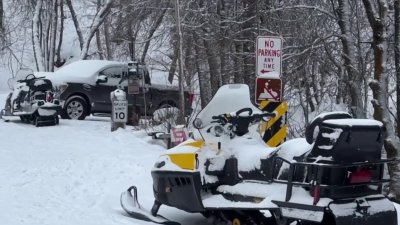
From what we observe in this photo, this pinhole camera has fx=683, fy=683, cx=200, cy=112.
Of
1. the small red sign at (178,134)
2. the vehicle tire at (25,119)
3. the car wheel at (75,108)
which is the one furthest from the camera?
the car wheel at (75,108)

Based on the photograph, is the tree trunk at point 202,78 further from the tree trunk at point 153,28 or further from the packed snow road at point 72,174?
the packed snow road at point 72,174

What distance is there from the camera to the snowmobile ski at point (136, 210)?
23.7 feet

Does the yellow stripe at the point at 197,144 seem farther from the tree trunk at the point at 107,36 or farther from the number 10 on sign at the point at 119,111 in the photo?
the tree trunk at the point at 107,36

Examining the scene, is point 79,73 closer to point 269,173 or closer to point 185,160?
point 185,160

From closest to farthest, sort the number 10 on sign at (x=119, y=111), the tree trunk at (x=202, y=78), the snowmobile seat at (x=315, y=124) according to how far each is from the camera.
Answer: the snowmobile seat at (x=315, y=124) < the number 10 on sign at (x=119, y=111) < the tree trunk at (x=202, y=78)

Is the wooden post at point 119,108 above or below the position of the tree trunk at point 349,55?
below

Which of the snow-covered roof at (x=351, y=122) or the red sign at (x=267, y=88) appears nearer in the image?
the snow-covered roof at (x=351, y=122)

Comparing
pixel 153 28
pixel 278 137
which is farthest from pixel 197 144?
pixel 153 28

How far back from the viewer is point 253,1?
55.6 feet

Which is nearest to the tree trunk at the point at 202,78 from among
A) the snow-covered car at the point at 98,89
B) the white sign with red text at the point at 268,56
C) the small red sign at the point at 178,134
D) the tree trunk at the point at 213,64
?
the snow-covered car at the point at 98,89

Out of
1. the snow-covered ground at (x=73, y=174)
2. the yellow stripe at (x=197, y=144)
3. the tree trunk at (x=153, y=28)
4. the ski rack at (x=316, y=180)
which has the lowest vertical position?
the snow-covered ground at (x=73, y=174)

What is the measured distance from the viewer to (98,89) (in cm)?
1961

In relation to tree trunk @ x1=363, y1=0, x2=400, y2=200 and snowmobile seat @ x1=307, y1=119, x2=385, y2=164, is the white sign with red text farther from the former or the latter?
snowmobile seat @ x1=307, y1=119, x2=385, y2=164

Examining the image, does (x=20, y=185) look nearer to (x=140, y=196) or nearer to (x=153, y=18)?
(x=140, y=196)
